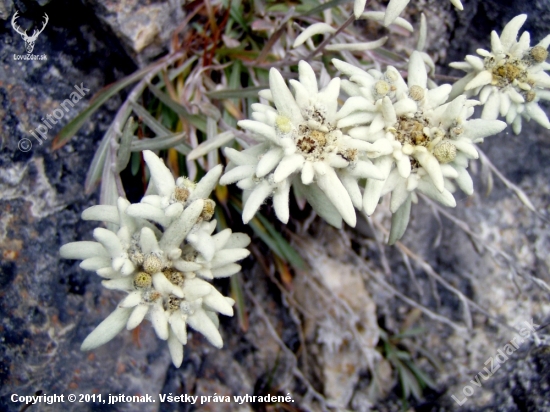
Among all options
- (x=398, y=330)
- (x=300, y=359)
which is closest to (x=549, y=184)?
(x=398, y=330)

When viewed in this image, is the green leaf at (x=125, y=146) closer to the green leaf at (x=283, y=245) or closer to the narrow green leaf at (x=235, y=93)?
the narrow green leaf at (x=235, y=93)

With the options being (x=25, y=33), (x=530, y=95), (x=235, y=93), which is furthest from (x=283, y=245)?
(x=25, y=33)

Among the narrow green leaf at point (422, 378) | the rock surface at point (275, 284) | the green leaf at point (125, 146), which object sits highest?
the green leaf at point (125, 146)

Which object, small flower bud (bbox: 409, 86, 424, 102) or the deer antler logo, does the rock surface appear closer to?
the deer antler logo

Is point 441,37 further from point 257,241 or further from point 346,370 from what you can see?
point 346,370

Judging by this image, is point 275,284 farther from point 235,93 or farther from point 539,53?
point 539,53

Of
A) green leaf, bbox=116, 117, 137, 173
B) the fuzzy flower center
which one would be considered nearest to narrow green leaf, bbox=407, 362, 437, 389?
the fuzzy flower center


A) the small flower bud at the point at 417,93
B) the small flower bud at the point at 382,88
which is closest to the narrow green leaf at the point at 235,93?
the small flower bud at the point at 382,88
